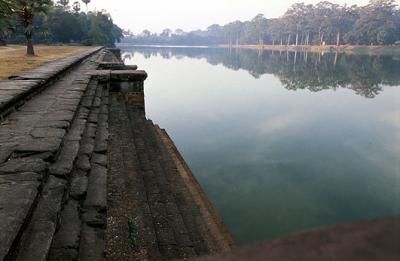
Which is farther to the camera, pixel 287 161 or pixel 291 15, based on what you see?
pixel 291 15

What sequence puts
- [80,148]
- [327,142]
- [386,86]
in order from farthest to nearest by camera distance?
[386,86] → [327,142] → [80,148]

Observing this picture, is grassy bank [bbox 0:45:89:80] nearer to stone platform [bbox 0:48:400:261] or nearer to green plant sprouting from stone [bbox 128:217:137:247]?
stone platform [bbox 0:48:400:261]

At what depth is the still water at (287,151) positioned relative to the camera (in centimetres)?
715

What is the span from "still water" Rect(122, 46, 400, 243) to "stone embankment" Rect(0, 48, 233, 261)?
1439 millimetres

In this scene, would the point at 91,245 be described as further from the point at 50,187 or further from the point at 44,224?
the point at 50,187

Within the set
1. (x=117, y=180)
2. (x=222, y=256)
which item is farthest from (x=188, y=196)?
(x=222, y=256)

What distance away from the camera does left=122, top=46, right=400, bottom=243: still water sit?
7.15 m

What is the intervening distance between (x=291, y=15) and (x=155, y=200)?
96135 millimetres

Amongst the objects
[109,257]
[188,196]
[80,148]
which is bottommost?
[188,196]

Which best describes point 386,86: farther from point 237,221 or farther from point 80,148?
point 80,148

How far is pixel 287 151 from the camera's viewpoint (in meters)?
10.8

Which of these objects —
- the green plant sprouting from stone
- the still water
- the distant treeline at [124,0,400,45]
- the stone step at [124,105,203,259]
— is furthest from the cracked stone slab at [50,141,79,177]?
the distant treeline at [124,0,400,45]

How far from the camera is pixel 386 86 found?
24.2m

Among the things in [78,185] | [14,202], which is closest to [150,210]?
[78,185]
